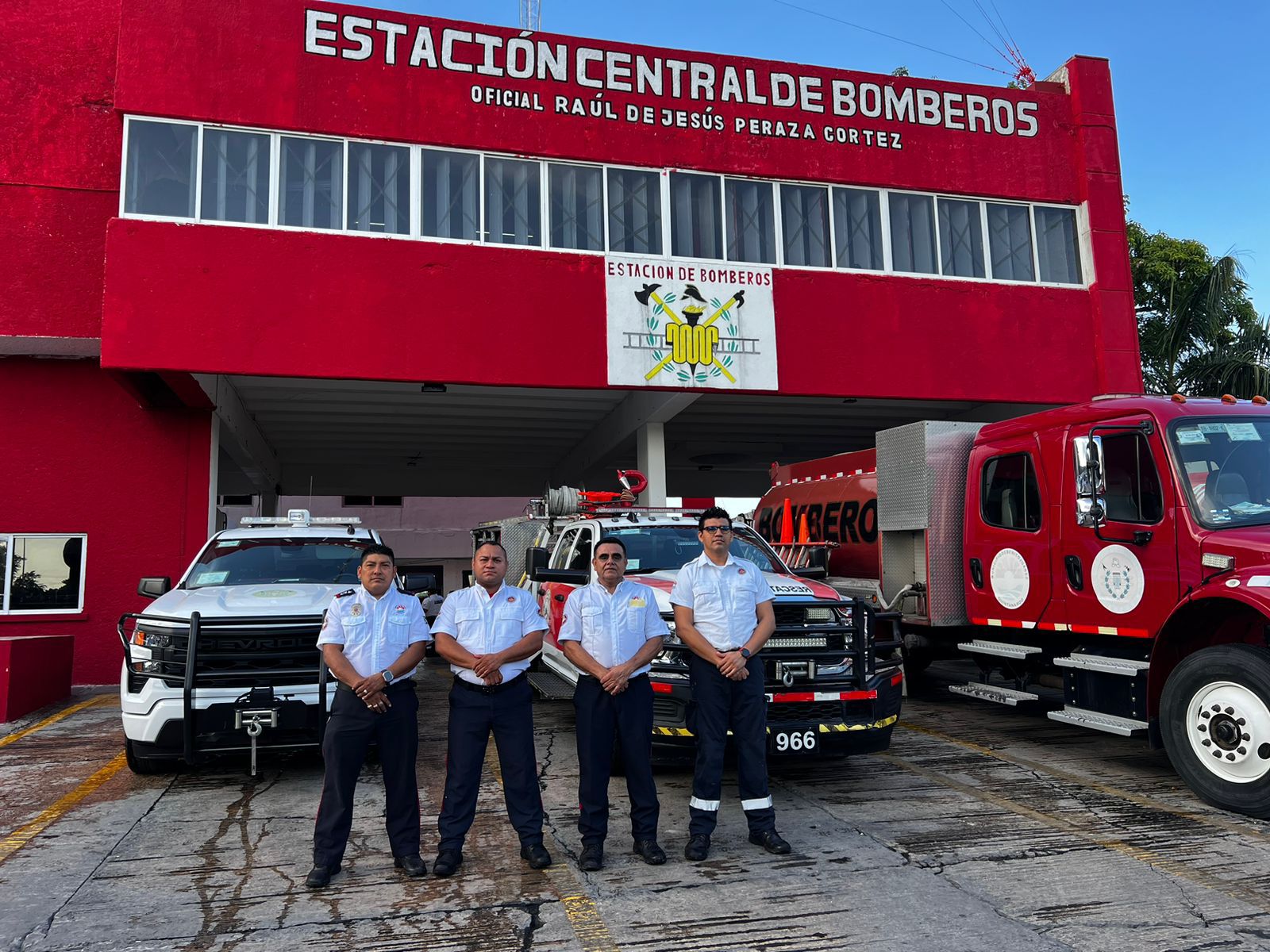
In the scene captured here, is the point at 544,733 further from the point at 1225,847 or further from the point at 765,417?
the point at 765,417

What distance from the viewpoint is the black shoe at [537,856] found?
15.5ft

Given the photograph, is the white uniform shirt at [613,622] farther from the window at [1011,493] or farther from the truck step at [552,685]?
the window at [1011,493]

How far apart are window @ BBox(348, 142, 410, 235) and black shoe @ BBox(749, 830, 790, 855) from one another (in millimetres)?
9843

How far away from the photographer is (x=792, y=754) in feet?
19.0

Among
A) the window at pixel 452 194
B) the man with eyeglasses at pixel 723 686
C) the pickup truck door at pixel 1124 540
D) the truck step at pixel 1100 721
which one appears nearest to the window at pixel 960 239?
the window at pixel 452 194

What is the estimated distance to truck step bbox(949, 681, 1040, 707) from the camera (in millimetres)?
7520

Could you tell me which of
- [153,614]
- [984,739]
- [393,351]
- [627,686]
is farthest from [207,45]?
[984,739]

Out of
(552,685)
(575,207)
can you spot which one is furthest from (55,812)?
(575,207)

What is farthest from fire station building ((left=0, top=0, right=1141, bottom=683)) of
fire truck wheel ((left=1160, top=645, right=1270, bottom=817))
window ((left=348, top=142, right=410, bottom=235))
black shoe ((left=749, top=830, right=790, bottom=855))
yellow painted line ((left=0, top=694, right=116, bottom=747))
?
black shoe ((left=749, top=830, right=790, bottom=855))

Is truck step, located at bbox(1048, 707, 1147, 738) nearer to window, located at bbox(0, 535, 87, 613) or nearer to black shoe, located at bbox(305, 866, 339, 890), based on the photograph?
black shoe, located at bbox(305, 866, 339, 890)

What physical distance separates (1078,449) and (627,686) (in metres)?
3.95

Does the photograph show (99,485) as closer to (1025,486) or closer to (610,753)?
(610,753)

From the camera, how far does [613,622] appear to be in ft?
16.3

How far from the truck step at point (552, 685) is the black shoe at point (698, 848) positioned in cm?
201
